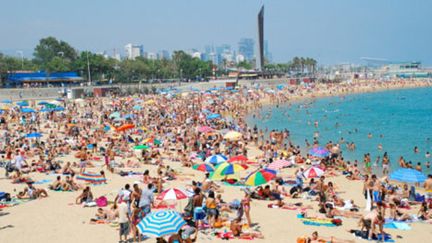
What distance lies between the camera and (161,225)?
24.2 ft

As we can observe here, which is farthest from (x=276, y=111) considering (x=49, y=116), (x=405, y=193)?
(x=405, y=193)

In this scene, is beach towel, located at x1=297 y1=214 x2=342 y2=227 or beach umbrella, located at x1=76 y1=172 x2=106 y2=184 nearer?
beach towel, located at x1=297 y1=214 x2=342 y2=227

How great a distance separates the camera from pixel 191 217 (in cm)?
971

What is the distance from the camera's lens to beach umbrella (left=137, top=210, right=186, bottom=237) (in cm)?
731

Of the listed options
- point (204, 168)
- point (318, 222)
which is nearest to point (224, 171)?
point (204, 168)

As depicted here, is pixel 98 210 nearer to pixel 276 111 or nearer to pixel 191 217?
pixel 191 217

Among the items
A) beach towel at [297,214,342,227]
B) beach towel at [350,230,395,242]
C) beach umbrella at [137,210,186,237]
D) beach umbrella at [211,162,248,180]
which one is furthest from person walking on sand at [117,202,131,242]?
beach towel at [350,230,395,242]

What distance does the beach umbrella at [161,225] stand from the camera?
7309 millimetres

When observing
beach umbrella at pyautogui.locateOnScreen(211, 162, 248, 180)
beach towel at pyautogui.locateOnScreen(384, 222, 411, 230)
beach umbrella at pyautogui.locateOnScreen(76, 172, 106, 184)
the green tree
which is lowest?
beach towel at pyautogui.locateOnScreen(384, 222, 411, 230)

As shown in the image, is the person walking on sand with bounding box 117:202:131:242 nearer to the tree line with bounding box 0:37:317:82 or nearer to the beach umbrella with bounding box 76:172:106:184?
the beach umbrella with bounding box 76:172:106:184

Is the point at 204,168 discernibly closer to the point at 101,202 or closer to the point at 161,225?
the point at 101,202

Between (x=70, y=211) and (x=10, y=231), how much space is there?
1698 millimetres

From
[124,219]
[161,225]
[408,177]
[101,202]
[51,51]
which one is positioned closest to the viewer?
[161,225]

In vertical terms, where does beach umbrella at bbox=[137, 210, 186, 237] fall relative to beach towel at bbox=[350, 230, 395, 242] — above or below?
above
